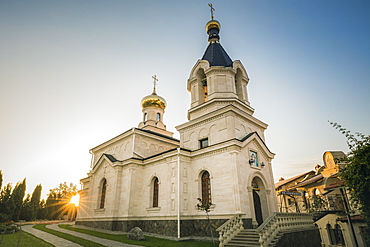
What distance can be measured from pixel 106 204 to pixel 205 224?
31.6ft

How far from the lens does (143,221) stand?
1653cm

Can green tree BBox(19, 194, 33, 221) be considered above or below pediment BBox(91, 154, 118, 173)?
below

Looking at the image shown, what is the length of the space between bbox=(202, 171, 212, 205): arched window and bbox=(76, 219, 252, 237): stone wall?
1.21m

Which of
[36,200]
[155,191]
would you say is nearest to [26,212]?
[36,200]

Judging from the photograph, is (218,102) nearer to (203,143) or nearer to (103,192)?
(203,143)

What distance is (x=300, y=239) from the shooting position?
37.3 feet

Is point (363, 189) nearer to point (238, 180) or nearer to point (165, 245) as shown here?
point (238, 180)

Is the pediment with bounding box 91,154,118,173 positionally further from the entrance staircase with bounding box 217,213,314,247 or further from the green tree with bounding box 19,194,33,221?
the green tree with bounding box 19,194,33,221

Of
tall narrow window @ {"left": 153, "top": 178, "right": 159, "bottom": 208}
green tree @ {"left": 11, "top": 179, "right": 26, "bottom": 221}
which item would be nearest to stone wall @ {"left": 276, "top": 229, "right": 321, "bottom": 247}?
tall narrow window @ {"left": 153, "top": 178, "right": 159, "bottom": 208}

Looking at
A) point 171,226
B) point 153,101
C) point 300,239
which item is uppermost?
point 153,101

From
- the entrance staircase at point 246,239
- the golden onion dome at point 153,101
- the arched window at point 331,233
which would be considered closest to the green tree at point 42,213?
the golden onion dome at point 153,101

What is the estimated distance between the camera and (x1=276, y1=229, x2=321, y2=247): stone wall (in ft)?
33.9

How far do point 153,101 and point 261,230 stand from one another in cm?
2075

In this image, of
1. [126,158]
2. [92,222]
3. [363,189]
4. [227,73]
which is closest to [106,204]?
[92,222]
